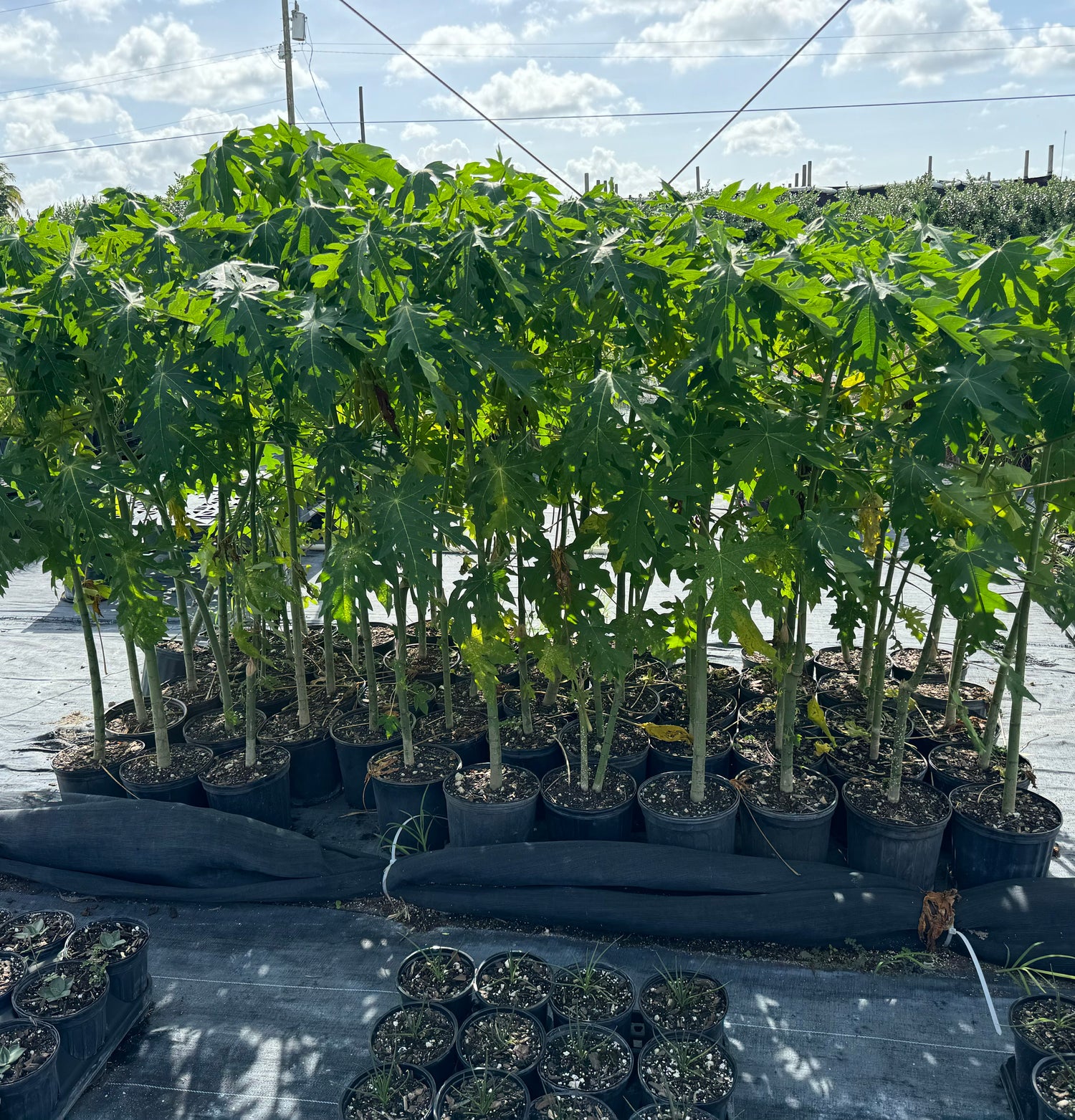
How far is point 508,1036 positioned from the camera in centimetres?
262

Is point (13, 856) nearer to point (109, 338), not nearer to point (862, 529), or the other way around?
point (109, 338)

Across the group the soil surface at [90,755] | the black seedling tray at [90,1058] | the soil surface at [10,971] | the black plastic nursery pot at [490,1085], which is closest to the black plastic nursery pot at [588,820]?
the black plastic nursery pot at [490,1085]

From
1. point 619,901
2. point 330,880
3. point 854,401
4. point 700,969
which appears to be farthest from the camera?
point 854,401

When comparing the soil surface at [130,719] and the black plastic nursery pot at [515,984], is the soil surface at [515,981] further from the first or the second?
the soil surface at [130,719]

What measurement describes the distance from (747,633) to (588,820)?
1.16 m

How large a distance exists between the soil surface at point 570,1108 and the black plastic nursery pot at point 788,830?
4.72ft

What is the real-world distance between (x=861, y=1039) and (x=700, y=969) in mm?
553

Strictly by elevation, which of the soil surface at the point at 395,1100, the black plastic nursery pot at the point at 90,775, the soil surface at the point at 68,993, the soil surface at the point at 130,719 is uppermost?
the soil surface at the point at 130,719

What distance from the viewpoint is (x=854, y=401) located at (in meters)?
4.26

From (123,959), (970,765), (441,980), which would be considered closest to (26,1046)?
(123,959)

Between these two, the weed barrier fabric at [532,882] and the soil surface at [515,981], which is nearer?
the soil surface at [515,981]

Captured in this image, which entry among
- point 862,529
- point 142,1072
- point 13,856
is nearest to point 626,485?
point 862,529

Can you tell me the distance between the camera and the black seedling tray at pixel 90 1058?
2.64 metres

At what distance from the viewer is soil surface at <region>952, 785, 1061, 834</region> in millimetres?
3389
